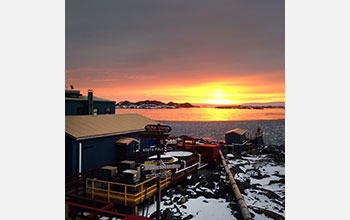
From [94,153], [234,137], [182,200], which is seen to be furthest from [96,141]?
[234,137]

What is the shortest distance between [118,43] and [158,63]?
8.25 feet

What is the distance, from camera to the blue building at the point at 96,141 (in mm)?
8023

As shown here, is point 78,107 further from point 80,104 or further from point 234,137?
point 234,137

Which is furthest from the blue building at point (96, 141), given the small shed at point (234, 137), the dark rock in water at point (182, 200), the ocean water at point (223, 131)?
the ocean water at point (223, 131)

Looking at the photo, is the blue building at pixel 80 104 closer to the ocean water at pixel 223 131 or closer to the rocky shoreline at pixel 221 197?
the rocky shoreline at pixel 221 197

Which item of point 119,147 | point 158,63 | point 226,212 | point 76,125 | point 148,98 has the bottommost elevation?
point 226,212

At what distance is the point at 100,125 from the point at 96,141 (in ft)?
3.56

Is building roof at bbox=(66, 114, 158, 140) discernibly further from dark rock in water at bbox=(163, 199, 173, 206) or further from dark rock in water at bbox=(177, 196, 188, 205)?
dark rock in water at bbox=(177, 196, 188, 205)

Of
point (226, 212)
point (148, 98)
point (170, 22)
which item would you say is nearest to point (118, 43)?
point (170, 22)

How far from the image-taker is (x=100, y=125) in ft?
32.5

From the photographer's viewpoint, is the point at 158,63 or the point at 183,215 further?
the point at 158,63

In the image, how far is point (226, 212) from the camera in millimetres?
7262
